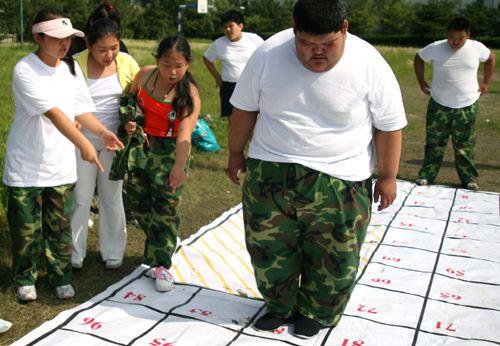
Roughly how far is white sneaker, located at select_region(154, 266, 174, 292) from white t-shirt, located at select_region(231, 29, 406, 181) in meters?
1.06

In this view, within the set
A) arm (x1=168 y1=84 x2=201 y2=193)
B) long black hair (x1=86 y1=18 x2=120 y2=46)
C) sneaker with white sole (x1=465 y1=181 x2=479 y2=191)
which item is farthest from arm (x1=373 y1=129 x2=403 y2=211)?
sneaker with white sole (x1=465 y1=181 x2=479 y2=191)

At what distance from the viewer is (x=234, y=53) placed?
607cm

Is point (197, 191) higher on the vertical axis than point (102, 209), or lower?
lower

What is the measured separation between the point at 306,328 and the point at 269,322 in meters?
0.18

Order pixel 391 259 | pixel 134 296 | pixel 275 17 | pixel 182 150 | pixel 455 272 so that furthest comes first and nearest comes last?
pixel 275 17 < pixel 391 259 < pixel 455 272 < pixel 134 296 < pixel 182 150

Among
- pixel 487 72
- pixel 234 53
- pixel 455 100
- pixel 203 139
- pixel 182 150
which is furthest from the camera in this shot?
pixel 203 139

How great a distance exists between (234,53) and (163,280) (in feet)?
11.2

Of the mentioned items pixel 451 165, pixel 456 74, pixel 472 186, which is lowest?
pixel 451 165

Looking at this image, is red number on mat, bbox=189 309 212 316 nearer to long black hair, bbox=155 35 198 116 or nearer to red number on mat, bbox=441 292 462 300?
long black hair, bbox=155 35 198 116

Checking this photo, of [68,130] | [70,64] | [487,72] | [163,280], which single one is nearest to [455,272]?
[163,280]

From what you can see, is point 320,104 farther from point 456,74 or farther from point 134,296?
point 456,74

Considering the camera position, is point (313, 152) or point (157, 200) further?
point (157, 200)

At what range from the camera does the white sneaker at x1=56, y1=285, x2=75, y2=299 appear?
3.12m

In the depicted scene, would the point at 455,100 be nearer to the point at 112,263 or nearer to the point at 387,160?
the point at 387,160
